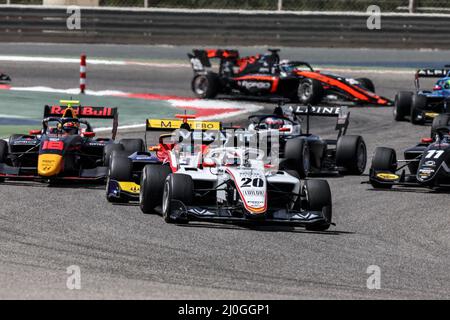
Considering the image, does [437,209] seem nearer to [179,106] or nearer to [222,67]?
[179,106]

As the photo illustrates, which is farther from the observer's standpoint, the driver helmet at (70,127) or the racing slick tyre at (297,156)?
the racing slick tyre at (297,156)

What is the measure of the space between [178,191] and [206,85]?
16531mm

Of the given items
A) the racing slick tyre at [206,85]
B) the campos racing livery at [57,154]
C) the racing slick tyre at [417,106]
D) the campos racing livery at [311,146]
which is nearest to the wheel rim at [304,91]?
the racing slick tyre at [206,85]

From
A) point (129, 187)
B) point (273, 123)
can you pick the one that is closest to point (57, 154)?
point (129, 187)

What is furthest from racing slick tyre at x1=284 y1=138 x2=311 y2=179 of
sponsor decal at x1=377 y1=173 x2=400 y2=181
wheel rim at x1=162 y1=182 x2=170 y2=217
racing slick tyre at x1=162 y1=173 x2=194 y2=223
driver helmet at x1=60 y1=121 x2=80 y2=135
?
racing slick tyre at x1=162 y1=173 x2=194 y2=223

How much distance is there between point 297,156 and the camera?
62.4ft

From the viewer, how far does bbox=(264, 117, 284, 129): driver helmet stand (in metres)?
20.6

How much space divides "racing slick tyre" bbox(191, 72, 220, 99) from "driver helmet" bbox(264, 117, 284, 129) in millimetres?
9897

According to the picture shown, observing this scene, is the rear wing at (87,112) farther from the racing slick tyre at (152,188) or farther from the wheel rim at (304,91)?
the wheel rim at (304,91)

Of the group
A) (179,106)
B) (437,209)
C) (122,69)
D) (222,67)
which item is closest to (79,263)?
(437,209)

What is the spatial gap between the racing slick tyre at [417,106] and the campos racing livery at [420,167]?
307 inches

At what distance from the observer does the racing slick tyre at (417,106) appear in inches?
1057

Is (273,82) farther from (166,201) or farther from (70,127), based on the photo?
(166,201)

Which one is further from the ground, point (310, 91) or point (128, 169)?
point (128, 169)
